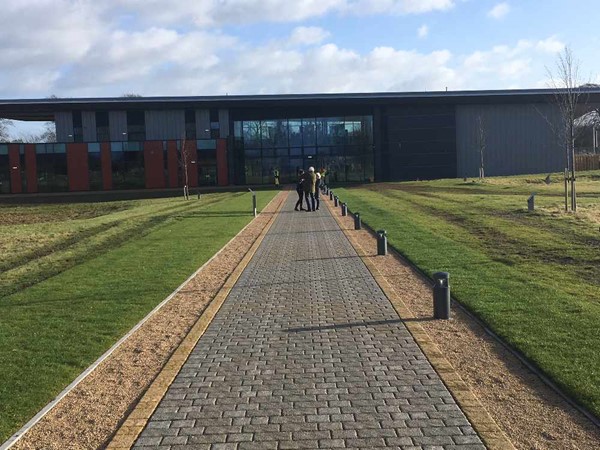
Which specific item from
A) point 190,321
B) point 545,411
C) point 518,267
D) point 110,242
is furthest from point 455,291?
point 110,242

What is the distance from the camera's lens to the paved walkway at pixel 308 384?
436 centimetres

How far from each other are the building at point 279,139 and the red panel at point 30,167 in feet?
0.31

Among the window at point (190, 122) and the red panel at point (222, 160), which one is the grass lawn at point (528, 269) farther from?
the window at point (190, 122)

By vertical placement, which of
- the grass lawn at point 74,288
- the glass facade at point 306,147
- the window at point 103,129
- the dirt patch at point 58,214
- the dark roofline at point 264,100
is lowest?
the grass lawn at point 74,288

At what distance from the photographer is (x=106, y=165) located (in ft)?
189

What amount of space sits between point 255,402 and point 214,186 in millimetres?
53871

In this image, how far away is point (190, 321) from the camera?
25.9ft

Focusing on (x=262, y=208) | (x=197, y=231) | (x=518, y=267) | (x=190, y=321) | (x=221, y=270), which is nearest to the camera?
(x=190, y=321)

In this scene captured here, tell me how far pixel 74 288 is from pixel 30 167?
5259 cm

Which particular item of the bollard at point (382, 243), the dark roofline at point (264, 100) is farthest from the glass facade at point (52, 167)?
the bollard at point (382, 243)

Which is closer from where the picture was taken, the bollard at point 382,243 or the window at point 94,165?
the bollard at point 382,243

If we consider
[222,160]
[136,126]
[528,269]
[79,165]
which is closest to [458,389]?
[528,269]

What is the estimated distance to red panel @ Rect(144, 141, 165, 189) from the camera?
57.4 meters

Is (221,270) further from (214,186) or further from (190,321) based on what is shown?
(214,186)
